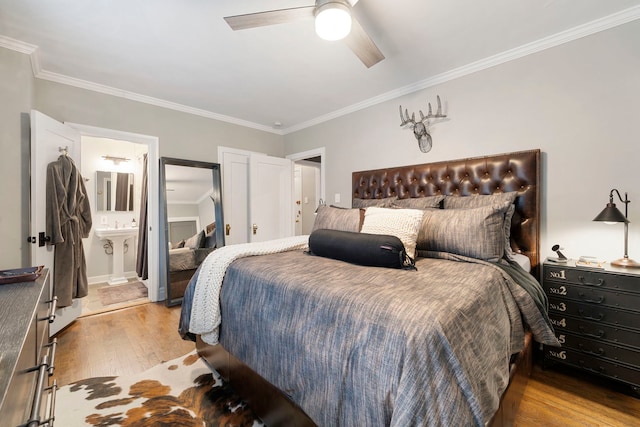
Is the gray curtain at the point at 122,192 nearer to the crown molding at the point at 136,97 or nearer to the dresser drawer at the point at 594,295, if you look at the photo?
the crown molding at the point at 136,97

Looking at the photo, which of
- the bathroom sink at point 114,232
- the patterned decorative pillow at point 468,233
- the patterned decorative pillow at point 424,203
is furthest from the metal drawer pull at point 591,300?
the bathroom sink at point 114,232

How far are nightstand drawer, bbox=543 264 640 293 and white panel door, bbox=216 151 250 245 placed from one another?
3.54 m

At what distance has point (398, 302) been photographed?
0.97 meters

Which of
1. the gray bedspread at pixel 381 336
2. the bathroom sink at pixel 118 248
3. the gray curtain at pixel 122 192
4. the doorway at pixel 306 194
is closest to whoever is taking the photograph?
the gray bedspread at pixel 381 336

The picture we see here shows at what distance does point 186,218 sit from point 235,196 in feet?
2.47

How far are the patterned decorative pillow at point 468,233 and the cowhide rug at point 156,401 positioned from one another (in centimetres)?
156

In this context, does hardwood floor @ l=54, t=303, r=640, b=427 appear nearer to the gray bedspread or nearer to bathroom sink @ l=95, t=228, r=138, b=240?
the gray bedspread

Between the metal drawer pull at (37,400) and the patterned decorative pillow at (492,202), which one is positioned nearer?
the metal drawer pull at (37,400)

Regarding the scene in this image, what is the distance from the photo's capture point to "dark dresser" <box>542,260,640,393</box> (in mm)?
1591

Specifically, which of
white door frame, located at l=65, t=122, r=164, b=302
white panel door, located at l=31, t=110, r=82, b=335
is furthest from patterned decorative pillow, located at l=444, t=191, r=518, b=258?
white panel door, located at l=31, t=110, r=82, b=335

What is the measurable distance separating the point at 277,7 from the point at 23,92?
2307 millimetres

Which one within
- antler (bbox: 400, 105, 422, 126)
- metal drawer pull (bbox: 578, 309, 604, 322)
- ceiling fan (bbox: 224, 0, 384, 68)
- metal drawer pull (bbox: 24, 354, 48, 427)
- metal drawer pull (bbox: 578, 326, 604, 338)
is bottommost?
metal drawer pull (bbox: 578, 326, 604, 338)

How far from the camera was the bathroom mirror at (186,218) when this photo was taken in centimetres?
337

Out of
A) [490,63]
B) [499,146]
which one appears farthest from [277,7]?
[499,146]
